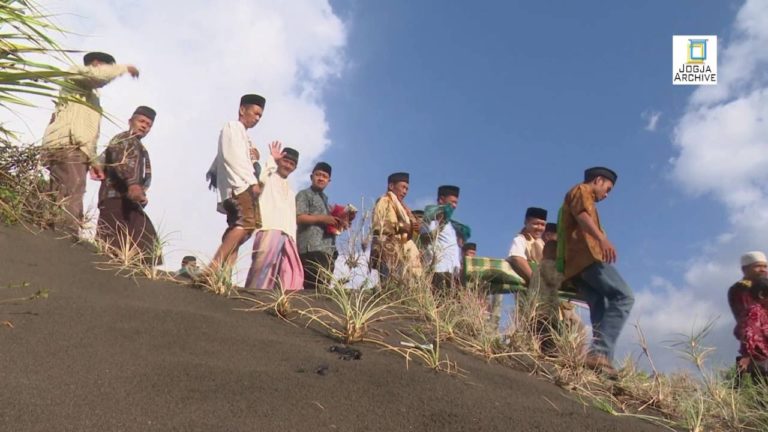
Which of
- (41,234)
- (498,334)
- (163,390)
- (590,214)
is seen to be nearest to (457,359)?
(498,334)

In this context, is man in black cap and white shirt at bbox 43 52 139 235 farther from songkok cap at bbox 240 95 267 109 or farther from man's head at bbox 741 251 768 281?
man's head at bbox 741 251 768 281

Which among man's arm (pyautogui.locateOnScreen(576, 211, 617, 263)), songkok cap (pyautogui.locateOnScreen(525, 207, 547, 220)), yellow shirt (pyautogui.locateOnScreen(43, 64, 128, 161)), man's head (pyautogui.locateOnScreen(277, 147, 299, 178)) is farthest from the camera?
songkok cap (pyautogui.locateOnScreen(525, 207, 547, 220))

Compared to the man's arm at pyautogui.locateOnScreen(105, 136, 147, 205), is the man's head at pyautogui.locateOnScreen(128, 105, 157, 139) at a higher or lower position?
higher

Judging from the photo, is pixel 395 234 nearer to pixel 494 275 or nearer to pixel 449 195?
pixel 494 275

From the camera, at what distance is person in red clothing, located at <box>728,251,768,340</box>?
5.01 metres

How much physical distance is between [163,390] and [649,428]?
81.4 inches

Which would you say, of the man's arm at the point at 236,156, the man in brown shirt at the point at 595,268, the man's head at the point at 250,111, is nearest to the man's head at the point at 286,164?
the man's head at the point at 250,111

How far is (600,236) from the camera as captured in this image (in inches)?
173

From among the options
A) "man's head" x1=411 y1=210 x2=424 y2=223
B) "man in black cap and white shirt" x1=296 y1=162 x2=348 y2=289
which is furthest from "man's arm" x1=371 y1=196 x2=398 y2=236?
"man in black cap and white shirt" x1=296 y1=162 x2=348 y2=289

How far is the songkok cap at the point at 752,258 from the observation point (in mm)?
5074

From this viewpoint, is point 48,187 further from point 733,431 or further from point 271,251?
point 733,431

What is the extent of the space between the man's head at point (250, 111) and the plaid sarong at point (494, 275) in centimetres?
203

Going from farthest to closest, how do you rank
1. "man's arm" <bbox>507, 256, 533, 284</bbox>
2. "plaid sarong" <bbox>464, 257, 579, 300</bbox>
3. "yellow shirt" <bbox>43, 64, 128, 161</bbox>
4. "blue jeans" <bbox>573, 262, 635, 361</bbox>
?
"man's arm" <bbox>507, 256, 533, 284</bbox> → "plaid sarong" <bbox>464, 257, 579, 300</bbox> → "yellow shirt" <bbox>43, 64, 128, 161</bbox> → "blue jeans" <bbox>573, 262, 635, 361</bbox>

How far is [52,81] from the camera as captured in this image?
3234 millimetres
